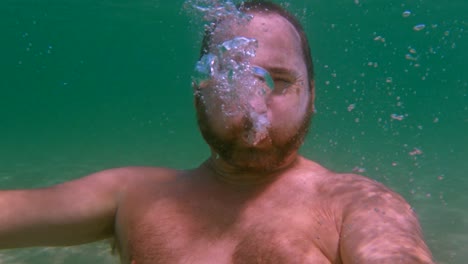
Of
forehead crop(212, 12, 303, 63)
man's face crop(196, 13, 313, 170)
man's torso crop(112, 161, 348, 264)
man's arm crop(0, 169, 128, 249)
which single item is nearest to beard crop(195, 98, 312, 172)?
man's face crop(196, 13, 313, 170)

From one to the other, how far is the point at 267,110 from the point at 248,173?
1.28 feet

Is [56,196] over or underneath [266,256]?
underneath

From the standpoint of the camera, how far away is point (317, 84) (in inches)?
1070

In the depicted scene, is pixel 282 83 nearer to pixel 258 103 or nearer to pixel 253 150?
pixel 258 103

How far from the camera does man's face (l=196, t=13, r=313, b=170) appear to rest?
2.05 metres

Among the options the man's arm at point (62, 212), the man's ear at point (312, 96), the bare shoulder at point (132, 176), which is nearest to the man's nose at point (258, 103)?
the man's ear at point (312, 96)

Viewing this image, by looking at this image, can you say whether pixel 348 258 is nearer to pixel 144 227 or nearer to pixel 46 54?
pixel 144 227

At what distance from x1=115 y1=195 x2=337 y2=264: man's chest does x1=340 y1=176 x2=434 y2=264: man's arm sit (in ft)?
0.36

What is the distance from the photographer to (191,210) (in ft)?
7.01

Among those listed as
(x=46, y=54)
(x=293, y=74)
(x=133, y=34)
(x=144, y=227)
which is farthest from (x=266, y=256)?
(x=46, y=54)

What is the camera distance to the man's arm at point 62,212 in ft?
7.29

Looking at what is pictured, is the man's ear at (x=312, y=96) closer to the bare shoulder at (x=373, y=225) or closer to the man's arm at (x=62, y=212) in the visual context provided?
the bare shoulder at (x=373, y=225)

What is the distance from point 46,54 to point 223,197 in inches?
3795

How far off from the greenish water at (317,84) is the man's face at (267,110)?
2.48ft
